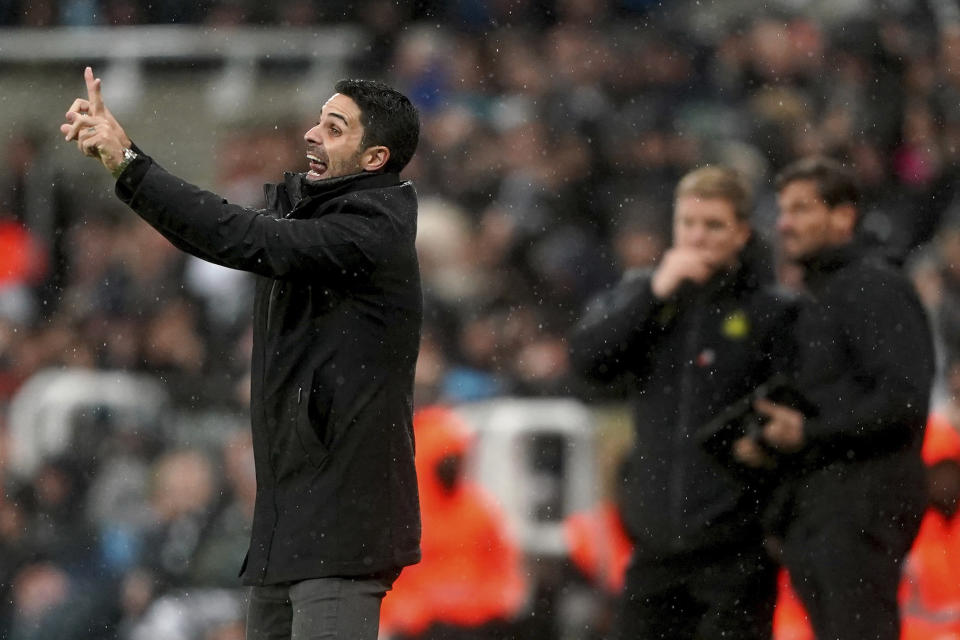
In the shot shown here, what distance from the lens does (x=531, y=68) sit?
31.8 ft

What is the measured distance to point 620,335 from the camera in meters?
5.00

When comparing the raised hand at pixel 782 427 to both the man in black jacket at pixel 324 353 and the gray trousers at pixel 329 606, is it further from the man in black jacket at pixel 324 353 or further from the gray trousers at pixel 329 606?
the gray trousers at pixel 329 606

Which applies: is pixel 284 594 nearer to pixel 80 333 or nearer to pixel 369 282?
pixel 369 282

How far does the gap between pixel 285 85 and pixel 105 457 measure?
3.53 m

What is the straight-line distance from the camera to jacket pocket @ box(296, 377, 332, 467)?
11.9 feet

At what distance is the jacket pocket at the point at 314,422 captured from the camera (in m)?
3.63

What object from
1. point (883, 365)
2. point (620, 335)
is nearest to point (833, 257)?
point (883, 365)

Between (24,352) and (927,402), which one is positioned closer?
(927,402)

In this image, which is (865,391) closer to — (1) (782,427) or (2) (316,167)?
(1) (782,427)

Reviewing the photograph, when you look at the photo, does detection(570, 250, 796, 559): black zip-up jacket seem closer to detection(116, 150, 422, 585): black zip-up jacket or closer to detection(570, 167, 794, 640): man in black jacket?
detection(570, 167, 794, 640): man in black jacket

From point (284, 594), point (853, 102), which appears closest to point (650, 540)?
point (284, 594)

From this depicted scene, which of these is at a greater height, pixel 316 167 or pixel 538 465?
pixel 316 167

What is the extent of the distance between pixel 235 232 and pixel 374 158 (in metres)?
0.40

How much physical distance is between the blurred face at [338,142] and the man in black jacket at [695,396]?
4.63ft
